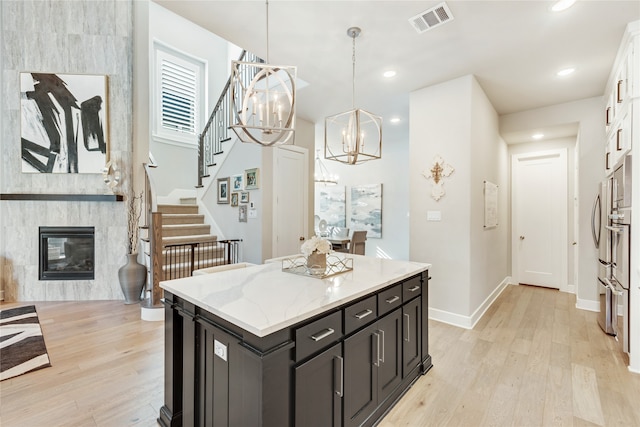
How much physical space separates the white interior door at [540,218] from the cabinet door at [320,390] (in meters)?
5.37

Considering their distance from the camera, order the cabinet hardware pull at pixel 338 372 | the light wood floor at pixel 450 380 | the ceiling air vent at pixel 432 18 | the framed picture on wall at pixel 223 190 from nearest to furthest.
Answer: the cabinet hardware pull at pixel 338 372 → the light wood floor at pixel 450 380 → the ceiling air vent at pixel 432 18 → the framed picture on wall at pixel 223 190

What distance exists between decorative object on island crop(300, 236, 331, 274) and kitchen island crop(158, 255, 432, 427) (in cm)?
11

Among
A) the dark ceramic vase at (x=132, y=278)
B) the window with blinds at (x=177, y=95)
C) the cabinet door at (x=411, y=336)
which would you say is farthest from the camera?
the window with blinds at (x=177, y=95)

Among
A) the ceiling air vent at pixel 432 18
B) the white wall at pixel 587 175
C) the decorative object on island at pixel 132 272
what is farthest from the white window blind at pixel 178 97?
the white wall at pixel 587 175

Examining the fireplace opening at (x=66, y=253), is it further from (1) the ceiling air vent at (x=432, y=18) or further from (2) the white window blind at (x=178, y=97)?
(1) the ceiling air vent at (x=432, y=18)

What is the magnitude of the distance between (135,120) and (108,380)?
143 inches

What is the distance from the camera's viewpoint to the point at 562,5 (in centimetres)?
224

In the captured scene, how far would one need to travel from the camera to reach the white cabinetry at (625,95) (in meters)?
2.42

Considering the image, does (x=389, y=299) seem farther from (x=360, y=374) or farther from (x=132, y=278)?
(x=132, y=278)

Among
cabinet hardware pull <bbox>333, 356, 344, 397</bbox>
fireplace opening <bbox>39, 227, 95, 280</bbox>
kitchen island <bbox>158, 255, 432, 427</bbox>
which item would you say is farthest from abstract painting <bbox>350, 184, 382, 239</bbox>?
cabinet hardware pull <bbox>333, 356, 344, 397</bbox>

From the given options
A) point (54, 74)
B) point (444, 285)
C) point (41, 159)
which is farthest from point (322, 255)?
point (54, 74)

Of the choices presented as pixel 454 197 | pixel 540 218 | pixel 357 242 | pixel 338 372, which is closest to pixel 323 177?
pixel 357 242

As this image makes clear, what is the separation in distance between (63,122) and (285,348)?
5.06 meters

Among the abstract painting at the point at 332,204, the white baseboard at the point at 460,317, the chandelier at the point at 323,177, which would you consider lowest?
the white baseboard at the point at 460,317
